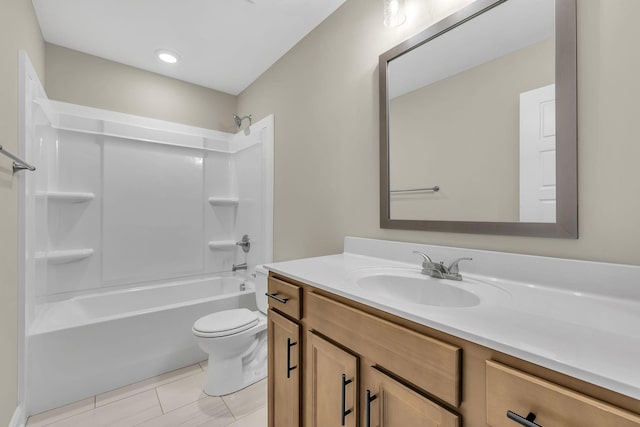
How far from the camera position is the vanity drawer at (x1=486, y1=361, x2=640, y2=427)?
0.44m

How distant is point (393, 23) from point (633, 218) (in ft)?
4.16

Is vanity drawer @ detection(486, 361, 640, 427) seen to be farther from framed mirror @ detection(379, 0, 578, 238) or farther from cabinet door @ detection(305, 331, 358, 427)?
framed mirror @ detection(379, 0, 578, 238)

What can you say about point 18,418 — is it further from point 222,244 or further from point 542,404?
point 542,404

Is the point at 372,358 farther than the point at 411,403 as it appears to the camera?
Yes


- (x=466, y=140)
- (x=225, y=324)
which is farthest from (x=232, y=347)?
(x=466, y=140)

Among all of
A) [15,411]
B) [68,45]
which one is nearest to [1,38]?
[68,45]

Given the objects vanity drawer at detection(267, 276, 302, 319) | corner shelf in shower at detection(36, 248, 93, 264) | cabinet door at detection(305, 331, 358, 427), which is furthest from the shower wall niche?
cabinet door at detection(305, 331, 358, 427)

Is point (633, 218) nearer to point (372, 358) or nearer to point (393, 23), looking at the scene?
point (372, 358)

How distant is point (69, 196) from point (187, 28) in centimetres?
159

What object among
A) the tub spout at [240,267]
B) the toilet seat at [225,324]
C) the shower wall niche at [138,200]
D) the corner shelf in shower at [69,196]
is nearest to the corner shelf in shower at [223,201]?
the shower wall niche at [138,200]

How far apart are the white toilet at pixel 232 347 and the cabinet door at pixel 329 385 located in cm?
86

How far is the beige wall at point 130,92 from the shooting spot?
7.35ft

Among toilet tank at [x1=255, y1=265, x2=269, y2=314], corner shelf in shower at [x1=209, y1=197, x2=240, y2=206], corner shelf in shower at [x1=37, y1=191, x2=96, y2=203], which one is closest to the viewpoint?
toilet tank at [x1=255, y1=265, x2=269, y2=314]

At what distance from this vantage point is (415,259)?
1311 millimetres
